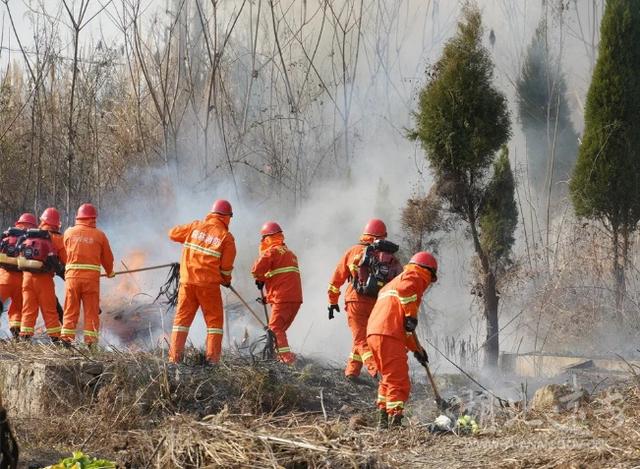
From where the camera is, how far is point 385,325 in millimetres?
7777

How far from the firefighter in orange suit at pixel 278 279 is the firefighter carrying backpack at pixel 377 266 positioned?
136 centimetres

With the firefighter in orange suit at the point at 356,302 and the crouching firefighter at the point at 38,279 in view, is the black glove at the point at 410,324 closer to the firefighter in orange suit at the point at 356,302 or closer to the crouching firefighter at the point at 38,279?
the firefighter in orange suit at the point at 356,302

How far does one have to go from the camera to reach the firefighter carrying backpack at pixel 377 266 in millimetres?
9977

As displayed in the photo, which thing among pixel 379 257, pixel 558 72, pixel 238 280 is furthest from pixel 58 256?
pixel 558 72

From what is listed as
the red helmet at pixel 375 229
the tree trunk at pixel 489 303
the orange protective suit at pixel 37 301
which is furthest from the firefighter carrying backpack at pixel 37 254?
the tree trunk at pixel 489 303

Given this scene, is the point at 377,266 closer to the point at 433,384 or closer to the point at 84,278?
the point at 433,384

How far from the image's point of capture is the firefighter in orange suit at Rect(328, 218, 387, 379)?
10086 mm

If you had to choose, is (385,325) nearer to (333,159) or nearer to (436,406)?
(436,406)

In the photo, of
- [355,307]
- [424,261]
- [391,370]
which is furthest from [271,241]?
[391,370]

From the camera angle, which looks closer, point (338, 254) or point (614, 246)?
point (614, 246)

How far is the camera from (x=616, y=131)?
1346cm

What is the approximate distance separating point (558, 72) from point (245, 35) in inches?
310

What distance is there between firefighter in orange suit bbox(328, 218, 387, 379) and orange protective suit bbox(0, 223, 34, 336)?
417 centimetres

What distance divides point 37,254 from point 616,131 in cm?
813
